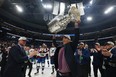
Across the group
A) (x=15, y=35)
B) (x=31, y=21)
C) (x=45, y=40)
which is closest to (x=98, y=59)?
(x=15, y=35)

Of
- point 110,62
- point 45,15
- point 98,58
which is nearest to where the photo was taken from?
point 110,62

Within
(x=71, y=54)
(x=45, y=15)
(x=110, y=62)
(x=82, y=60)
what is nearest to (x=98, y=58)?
(x=82, y=60)

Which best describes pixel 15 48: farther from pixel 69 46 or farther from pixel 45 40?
pixel 45 40

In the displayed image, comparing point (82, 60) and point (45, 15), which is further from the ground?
point (45, 15)

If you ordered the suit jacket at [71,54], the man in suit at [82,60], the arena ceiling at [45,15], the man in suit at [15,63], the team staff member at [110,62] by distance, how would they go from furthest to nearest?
1. the arena ceiling at [45,15]
2. the man in suit at [82,60]
3. the team staff member at [110,62]
4. the man in suit at [15,63]
5. the suit jacket at [71,54]

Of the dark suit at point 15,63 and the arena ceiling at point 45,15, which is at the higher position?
the arena ceiling at point 45,15

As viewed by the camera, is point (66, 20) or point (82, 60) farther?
point (82, 60)

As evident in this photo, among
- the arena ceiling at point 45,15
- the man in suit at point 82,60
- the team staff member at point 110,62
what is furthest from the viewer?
the arena ceiling at point 45,15

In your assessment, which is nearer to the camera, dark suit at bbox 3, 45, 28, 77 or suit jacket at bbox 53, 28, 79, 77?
suit jacket at bbox 53, 28, 79, 77

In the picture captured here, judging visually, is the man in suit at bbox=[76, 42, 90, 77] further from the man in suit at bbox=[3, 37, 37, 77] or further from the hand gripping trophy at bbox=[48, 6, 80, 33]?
the man in suit at bbox=[3, 37, 37, 77]

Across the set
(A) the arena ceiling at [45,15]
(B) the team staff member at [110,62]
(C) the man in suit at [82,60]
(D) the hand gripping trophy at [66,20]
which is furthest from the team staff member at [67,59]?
(A) the arena ceiling at [45,15]

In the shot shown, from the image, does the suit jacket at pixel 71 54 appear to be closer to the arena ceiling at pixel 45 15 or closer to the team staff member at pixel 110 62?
the team staff member at pixel 110 62

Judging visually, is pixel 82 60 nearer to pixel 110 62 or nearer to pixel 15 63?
pixel 110 62

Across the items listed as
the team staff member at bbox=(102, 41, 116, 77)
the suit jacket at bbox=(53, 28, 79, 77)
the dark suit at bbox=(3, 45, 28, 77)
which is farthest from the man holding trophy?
the team staff member at bbox=(102, 41, 116, 77)
